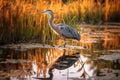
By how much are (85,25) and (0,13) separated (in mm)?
1832

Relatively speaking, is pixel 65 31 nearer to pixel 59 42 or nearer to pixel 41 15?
pixel 59 42

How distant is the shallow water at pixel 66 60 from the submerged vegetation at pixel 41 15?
12.9 inches

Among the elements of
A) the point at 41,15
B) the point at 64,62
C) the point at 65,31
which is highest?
the point at 41,15

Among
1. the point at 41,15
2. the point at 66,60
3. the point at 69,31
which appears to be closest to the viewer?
the point at 66,60

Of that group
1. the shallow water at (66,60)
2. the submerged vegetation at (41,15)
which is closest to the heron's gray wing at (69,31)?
the shallow water at (66,60)

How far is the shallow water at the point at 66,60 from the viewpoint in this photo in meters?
5.10

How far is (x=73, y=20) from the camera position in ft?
25.5

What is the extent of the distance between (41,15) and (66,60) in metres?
1.90

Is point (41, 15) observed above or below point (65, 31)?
above

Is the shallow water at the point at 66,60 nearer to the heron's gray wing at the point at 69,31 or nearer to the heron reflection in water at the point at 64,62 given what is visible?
the heron reflection in water at the point at 64,62

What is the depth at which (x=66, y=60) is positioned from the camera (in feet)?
19.0

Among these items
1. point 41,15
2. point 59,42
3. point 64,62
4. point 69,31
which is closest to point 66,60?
point 64,62

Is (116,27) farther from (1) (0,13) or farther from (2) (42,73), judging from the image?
(2) (42,73)

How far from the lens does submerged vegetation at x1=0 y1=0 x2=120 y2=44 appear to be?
7062 millimetres
